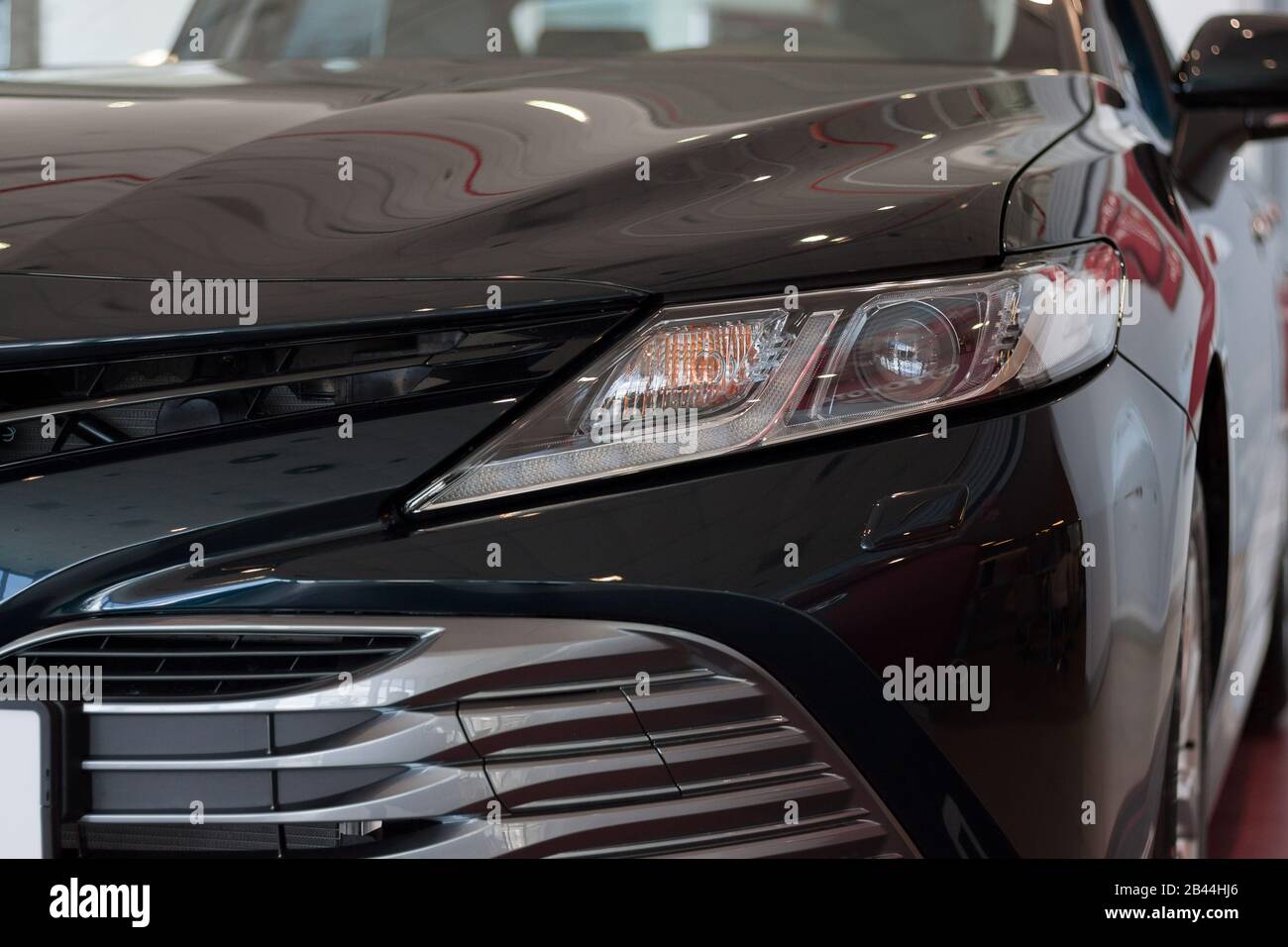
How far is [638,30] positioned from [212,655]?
1318mm

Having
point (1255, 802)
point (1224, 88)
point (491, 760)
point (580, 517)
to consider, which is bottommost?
point (1255, 802)

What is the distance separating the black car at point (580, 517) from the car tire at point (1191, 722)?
0.06 metres

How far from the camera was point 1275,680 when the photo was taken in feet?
8.08

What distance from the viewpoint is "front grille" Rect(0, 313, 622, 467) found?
0.87 m

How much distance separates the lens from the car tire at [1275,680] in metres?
2.41

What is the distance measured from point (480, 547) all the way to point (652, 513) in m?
0.11
